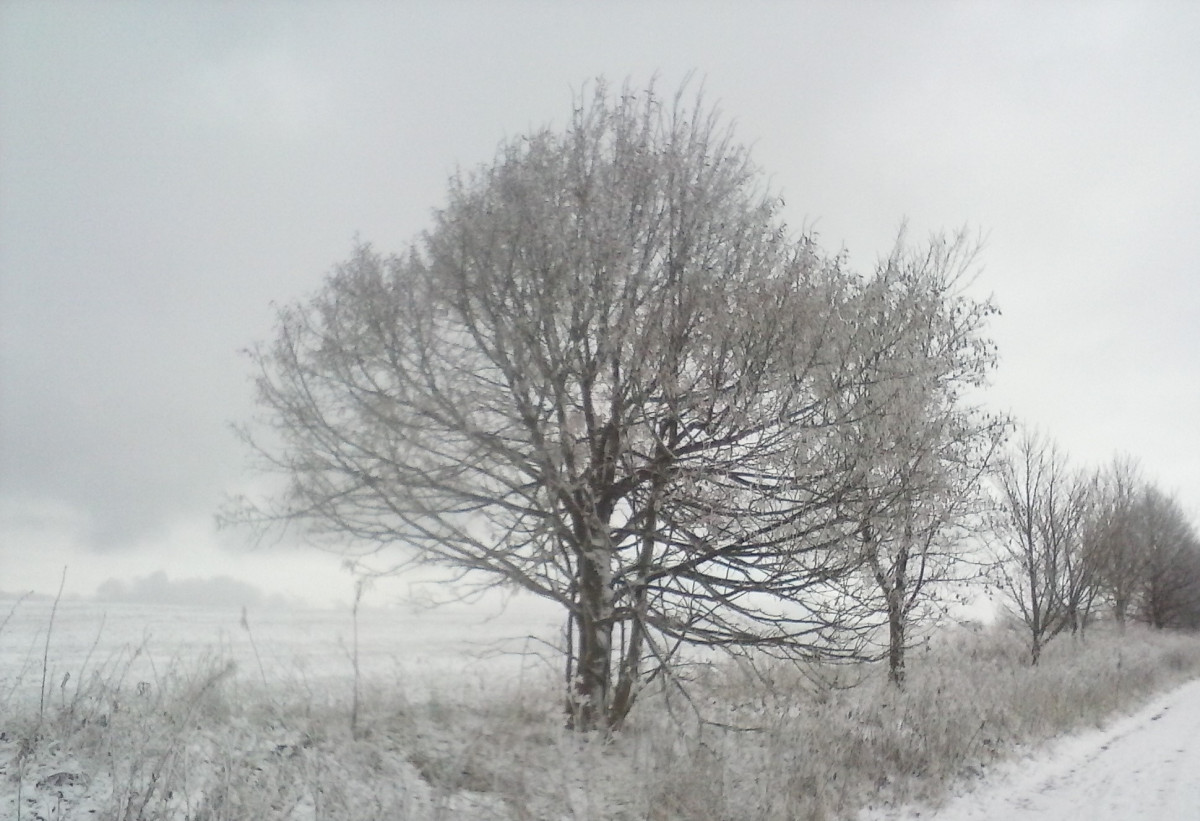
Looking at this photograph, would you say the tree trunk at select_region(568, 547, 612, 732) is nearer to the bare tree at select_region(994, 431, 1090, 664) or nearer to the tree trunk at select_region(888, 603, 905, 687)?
the tree trunk at select_region(888, 603, 905, 687)

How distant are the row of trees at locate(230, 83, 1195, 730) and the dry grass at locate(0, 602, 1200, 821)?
2.78 feet

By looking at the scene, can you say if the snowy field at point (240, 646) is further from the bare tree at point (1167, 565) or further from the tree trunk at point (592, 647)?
the bare tree at point (1167, 565)

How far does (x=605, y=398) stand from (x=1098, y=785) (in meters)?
6.98

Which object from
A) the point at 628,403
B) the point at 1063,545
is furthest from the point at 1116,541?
the point at 628,403

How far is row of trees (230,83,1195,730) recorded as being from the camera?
21.0ft

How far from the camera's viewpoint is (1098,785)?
26.5ft

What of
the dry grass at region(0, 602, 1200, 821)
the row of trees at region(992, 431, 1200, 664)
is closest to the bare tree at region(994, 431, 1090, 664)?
the row of trees at region(992, 431, 1200, 664)

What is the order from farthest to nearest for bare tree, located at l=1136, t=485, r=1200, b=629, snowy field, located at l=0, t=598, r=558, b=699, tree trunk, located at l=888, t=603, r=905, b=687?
1. bare tree, located at l=1136, t=485, r=1200, b=629
2. tree trunk, located at l=888, t=603, r=905, b=687
3. snowy field, located at l=0, t=598, r=558, b=699

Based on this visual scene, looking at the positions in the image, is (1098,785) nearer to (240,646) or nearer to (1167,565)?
(240,646)

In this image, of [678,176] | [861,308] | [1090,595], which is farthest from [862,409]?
[1090,595]

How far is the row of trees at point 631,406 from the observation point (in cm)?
639

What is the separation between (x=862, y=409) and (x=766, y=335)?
1.16m

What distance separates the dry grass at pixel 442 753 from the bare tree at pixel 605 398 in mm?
733

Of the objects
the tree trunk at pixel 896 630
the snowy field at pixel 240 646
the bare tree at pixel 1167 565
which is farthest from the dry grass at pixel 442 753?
the bare tree at pixel 1167 565
